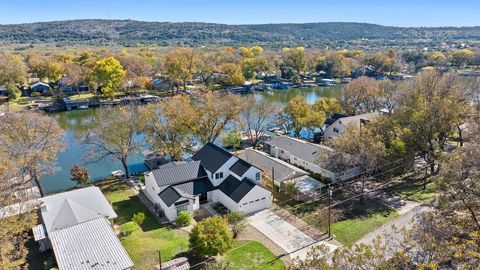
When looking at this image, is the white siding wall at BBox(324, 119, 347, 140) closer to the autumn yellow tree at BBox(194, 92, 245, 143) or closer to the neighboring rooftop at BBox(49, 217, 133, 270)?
the autumn yellow tree at BBox(194, 92, 245, 143)

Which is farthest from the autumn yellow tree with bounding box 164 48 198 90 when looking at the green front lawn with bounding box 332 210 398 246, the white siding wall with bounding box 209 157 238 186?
the green front lawn with bounding box 332 210 398 246

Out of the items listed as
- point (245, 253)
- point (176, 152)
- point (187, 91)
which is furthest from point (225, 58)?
point (245, 253)

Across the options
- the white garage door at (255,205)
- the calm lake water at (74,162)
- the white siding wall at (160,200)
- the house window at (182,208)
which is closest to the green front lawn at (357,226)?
the white garage door at (255,205)

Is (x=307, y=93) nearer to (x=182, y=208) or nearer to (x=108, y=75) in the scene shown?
(x=108, y=75)

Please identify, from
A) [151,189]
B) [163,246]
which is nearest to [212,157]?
[151,189]

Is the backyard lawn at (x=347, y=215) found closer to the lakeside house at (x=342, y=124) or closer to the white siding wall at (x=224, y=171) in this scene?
the white siding wall at (x=224, y=171)
